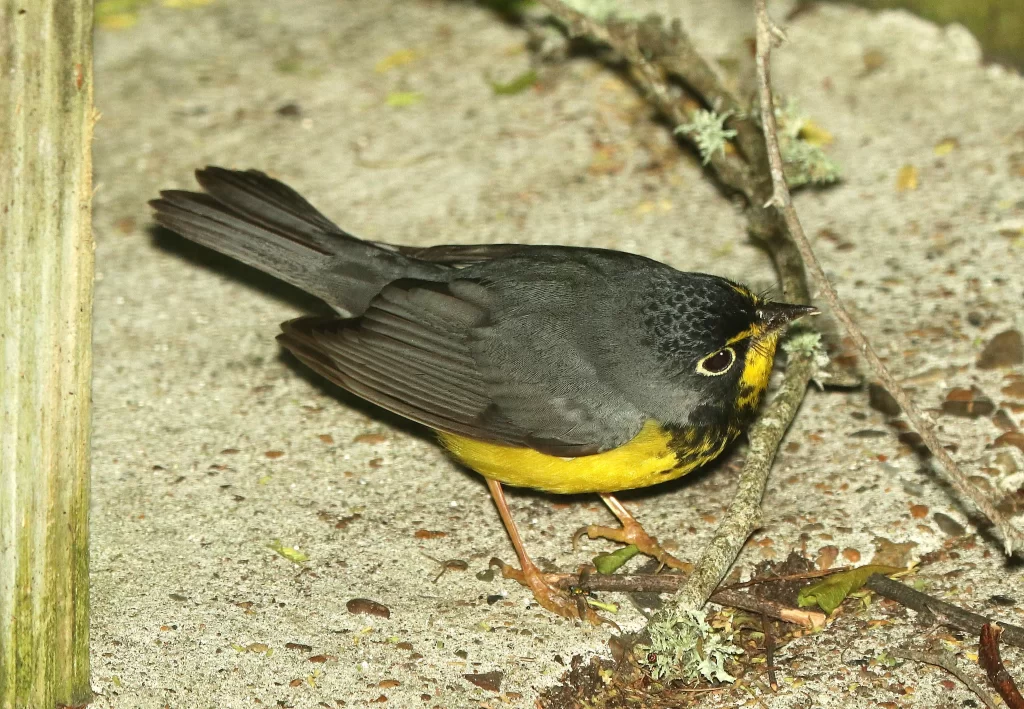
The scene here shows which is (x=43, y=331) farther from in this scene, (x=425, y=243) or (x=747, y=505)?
(x=425, y=243)

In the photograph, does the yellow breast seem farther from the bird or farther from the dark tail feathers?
the dark tail feathers

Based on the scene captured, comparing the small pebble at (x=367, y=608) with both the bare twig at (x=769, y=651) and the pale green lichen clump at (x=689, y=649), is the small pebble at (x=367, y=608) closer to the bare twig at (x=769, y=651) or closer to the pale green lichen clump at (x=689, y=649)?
the pale green lichen clump at (x=689, y=649)

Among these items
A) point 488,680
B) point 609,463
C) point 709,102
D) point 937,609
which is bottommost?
point 488,680

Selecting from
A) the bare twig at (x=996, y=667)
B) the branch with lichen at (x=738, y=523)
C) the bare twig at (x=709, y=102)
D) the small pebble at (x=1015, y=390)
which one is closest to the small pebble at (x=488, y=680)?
the branch with lichen at (x=738, y=523)

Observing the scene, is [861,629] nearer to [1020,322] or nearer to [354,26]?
[1020,322]

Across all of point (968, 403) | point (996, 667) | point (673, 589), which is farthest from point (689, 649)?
point (968, 403)

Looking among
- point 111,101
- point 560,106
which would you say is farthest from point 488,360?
point 111,101

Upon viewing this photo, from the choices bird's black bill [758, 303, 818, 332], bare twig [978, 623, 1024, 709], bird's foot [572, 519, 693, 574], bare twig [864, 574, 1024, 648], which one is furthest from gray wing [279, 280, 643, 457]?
bare twig [978, 623, 1024, 709]
